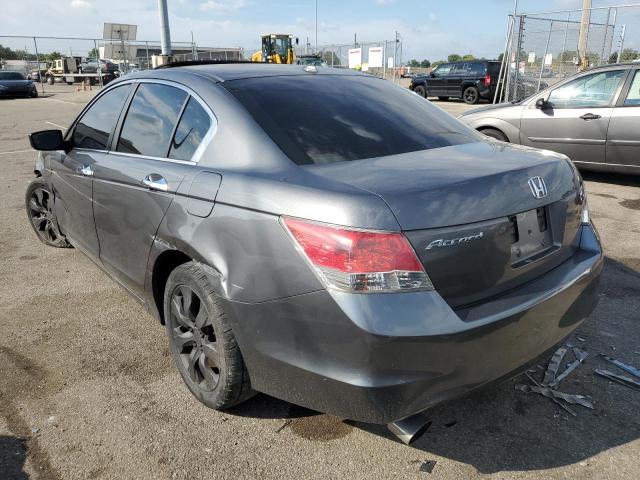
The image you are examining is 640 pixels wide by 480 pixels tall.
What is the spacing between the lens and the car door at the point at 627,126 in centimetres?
695

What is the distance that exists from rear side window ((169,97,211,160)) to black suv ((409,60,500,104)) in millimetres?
21668

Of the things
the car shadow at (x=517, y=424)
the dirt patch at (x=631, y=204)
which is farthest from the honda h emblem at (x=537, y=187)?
the dirt patch at (x=631, y=204)

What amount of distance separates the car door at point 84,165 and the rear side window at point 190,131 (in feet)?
2.81

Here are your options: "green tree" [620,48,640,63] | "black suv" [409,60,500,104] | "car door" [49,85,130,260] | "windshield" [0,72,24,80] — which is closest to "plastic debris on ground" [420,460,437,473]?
"car door" [49,85,130,260]

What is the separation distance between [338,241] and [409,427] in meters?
0.80

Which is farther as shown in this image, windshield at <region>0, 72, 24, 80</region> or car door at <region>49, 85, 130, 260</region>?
windshield at <region>0, 72, 24, 80</region>

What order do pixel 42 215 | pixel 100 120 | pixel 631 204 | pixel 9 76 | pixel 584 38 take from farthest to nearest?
pixel 9 76, pixel 584 38, pixel 631 204, pixel 42 215, pixel 100 120

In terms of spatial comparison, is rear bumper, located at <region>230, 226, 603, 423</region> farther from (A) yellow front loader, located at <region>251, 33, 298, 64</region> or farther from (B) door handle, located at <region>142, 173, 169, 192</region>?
(A) yellow front loader, located at <region>251, 33, 298, 64</region>

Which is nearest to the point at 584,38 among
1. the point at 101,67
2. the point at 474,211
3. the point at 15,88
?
the point at 474,211

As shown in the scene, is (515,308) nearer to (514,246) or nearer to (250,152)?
(514,246)

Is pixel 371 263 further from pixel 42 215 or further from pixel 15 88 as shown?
pixel 15 88

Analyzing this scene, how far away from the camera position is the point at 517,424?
2594 mm

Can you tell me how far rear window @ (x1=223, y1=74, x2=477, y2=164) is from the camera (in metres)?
2.46

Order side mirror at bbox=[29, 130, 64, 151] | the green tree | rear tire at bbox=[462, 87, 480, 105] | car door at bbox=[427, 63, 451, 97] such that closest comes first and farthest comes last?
1. side mirror at bbox=[29, 130, 64, 151]
2. the green tree
3. rear tire at bbox=[462, 87, 480, 105]
4. car door at bbox=[427, 63, 451, 97]
